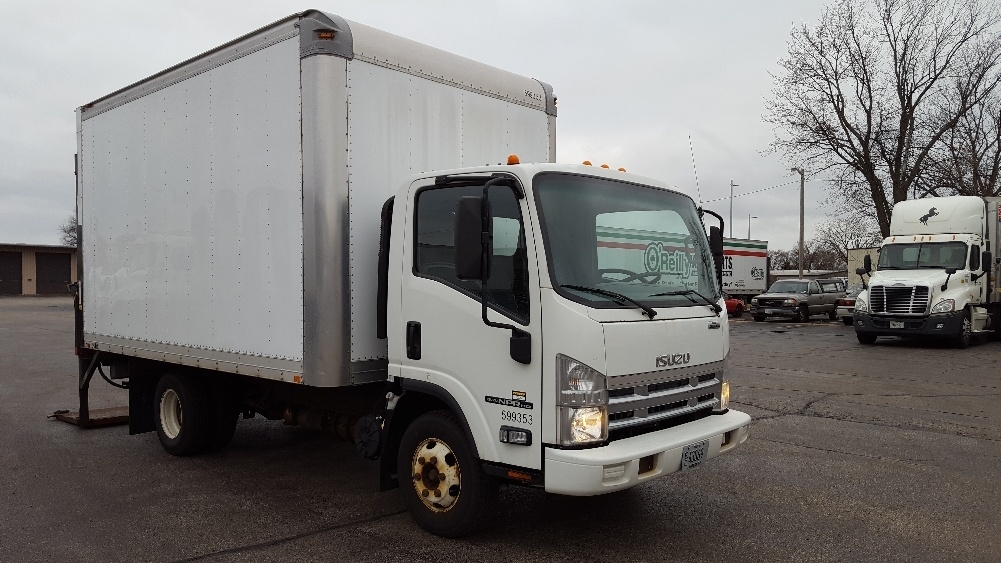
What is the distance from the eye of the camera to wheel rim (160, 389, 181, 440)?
7098 millimetres

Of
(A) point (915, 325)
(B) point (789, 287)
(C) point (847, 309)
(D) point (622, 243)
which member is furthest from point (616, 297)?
(B) point (789, 287)

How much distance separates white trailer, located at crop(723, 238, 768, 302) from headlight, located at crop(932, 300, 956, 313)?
1818 centimetres

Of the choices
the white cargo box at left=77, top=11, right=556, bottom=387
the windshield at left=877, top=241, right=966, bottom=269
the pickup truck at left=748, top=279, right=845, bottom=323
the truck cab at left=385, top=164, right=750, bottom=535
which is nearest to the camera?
the truck cab at left=385, top=164, right=750, bottom=535

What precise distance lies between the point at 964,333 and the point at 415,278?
57.9 ft

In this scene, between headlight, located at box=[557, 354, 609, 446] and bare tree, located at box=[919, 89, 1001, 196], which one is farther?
bare tree, located at box=[919, 89, 1001, 196]

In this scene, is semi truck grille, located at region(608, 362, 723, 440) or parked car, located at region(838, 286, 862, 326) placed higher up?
semi truck grille, located at region(608, 362, 723, 440)

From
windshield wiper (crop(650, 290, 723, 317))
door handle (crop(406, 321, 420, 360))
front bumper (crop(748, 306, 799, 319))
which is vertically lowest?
front bumper (crop(748, 306, 799, 319))

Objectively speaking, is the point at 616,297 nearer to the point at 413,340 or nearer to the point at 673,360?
the point at 673,360

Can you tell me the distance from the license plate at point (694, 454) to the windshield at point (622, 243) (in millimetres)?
871

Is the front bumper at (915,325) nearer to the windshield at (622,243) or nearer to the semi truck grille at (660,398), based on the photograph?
the windshield at (622,243)

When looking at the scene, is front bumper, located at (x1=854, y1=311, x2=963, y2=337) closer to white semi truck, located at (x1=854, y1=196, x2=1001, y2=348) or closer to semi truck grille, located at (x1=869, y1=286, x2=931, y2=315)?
white semi truck, located at (x1=854, y1=196, x2=1001, y2=348)

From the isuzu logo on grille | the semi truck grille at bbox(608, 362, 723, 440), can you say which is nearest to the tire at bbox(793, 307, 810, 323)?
the semi truck grille at bbox(608, 362, 723, 440)

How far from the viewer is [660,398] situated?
14.9ft

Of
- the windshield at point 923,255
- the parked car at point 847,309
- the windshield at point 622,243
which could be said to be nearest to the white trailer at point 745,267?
the parked car at point 847,309
